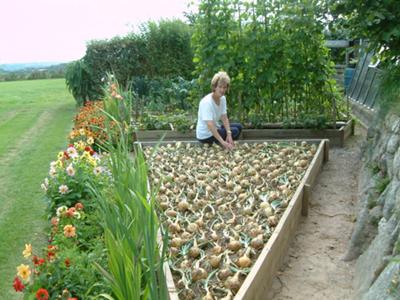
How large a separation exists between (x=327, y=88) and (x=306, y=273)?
4510 millimetres

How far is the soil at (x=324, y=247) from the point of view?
3227mm

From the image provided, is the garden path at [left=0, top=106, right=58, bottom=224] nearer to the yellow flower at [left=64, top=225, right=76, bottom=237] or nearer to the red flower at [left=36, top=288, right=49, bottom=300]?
the yellow flower at [left=64, top=225, right=76, bottom=237]

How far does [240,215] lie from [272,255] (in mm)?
849

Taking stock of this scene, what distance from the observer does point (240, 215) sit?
13.3 feet

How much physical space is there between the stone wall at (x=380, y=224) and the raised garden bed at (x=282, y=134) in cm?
166

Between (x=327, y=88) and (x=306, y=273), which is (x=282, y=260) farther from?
(x=327, y=88)

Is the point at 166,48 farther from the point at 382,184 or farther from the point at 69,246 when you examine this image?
the point at 69,246

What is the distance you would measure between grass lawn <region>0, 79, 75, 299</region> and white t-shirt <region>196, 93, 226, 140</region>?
2099mm

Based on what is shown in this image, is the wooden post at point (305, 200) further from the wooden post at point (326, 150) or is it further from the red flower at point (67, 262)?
the red flower at point (67, 262)

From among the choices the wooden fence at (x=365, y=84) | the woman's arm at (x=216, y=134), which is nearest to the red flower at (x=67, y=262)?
the woman's arm at (x=216, y=134)

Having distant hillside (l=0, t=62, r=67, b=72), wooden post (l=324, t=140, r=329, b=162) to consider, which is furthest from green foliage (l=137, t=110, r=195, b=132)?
distant hillside (l=0, t=62, r=67, b=72)

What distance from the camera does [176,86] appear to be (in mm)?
10758

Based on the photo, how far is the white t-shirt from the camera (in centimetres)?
607

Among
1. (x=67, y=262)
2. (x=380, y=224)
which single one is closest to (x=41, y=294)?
(x=67, y=262)
